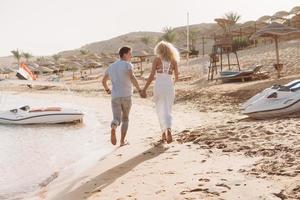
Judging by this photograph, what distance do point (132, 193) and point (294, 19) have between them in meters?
29.7

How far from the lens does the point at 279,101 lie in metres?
9.08

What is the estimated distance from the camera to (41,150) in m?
10.6

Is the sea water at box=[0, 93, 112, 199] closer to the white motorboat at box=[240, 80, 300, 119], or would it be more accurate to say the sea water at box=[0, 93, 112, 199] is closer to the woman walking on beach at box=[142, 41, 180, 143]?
the woman walking on beach at box=[142, 41, 180, 143]

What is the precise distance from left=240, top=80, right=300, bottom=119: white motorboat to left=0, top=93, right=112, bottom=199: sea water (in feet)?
10.1

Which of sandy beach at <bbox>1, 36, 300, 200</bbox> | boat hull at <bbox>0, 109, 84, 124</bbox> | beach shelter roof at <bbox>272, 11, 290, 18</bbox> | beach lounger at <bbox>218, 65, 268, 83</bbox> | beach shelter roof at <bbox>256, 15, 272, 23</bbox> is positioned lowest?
boat hull at <bbox>0, 109, 84, 124</bbox>

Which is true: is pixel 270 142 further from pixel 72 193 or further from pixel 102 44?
pixel 102 44

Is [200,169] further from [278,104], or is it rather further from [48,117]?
[48,117]

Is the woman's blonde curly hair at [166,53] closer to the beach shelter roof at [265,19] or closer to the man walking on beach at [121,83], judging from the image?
the man walking on beach at [121,83]

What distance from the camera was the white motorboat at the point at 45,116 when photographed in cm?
1591

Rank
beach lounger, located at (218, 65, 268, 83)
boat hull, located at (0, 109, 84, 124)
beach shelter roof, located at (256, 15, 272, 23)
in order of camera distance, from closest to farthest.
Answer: boat hull, located at (0, 109, 84, 124)
beach lounger, located at (218, 65, 268, 83)
beach shelter roof, located at (256, 15, 272, 23)

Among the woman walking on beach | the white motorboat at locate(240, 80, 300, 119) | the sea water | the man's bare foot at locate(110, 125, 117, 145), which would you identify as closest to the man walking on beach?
the man's bare foot at locate(110, 125, 117, 145)

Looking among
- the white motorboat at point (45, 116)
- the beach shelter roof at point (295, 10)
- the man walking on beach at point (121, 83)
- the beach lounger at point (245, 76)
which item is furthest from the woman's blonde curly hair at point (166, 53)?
the beach shelter roof at point (295, 10)

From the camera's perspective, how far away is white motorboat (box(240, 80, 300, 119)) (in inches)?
352

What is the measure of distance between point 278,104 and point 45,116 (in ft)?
30.9
